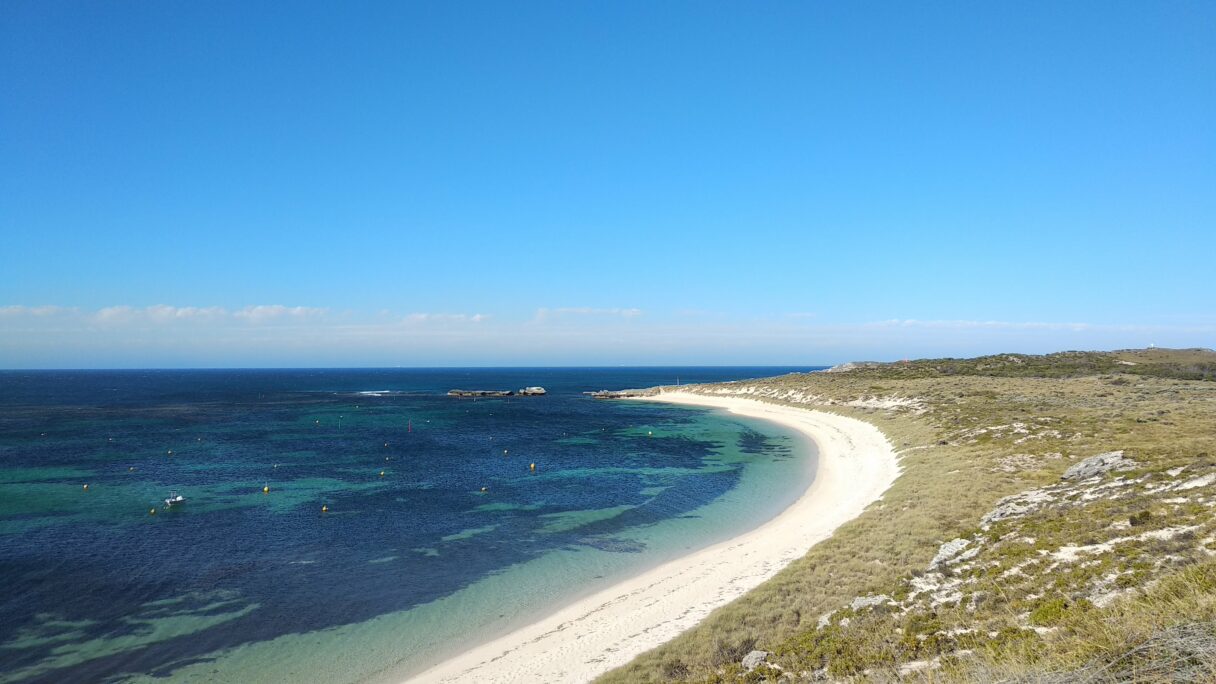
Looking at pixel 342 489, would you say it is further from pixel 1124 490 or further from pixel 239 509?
pixel 1124 490

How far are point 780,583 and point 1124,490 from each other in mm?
12414

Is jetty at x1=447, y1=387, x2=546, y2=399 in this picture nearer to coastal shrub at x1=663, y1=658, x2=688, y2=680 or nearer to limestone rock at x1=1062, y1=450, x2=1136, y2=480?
limestone rock at x1=1062, y1=450, x2=1136, y2=480

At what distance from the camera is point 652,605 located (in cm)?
1994

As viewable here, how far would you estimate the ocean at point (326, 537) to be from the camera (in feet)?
61.1

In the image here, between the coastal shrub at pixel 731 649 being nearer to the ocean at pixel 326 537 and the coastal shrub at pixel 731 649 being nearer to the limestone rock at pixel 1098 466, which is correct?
the ocean at pixel 326 537

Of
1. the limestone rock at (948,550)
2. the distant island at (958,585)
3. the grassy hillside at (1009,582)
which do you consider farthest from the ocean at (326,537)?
the limestone rock at (948,550)

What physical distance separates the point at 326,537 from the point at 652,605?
19.5m

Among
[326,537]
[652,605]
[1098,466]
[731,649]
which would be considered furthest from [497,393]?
[731,649]

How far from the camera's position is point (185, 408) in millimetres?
110375

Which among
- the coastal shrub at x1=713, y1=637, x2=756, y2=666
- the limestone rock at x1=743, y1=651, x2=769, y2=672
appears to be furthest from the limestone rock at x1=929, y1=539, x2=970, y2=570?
the limestone rock at x1=743, y1=651, x2=769, y2=672

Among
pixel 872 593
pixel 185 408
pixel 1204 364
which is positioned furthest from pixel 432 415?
pixel 1204 364

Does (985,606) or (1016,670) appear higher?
(1016,670)

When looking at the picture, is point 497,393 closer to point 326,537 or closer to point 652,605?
point 326,537

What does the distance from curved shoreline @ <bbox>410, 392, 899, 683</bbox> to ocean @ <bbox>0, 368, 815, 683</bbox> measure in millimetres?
1244
